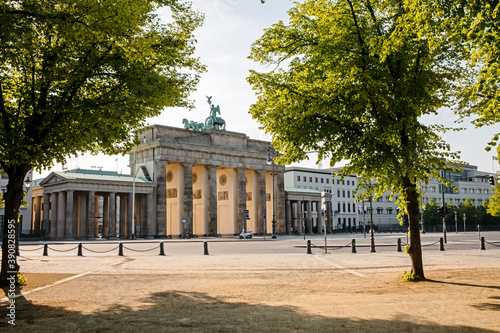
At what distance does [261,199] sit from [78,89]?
76426mm

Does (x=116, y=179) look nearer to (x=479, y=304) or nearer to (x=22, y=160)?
(x=22, y=160)

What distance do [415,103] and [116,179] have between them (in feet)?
213

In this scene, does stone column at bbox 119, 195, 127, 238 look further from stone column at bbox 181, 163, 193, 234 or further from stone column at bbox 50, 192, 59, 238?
stone column at bbox 50, 192, 59, 238

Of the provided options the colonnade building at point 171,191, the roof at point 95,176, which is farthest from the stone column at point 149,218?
the roof at point 95,176

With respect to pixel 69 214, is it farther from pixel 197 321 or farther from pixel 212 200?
pixel 197 321

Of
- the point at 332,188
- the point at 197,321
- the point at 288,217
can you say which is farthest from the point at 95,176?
the point at 332,188

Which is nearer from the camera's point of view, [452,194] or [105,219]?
[105,219]

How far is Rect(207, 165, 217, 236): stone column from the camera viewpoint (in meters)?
81.6

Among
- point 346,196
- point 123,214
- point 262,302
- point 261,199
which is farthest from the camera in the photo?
point 346,196

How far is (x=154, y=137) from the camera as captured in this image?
77000 millimetres

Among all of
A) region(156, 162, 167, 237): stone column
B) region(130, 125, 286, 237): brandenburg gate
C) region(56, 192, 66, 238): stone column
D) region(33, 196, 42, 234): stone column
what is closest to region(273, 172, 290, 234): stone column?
region(130, 125, 286, 237): brandenburg gate

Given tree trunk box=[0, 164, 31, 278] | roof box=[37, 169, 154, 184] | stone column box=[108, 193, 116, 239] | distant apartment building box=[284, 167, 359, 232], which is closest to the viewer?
tree trunk box=[0, 164, 31, 278]

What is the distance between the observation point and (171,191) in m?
81.8

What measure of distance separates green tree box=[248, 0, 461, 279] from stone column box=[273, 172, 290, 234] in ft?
256
